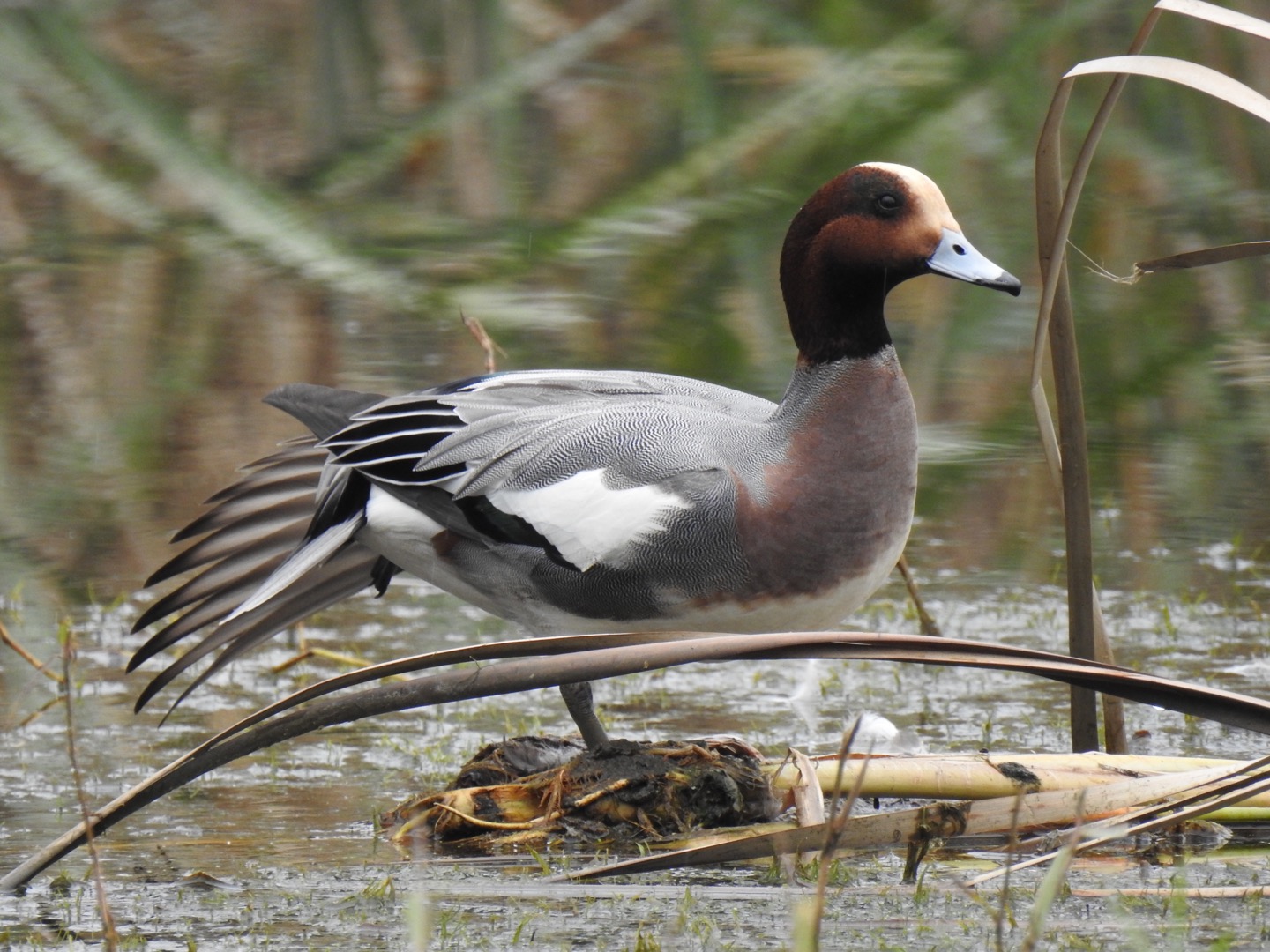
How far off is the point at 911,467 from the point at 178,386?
11.4ft

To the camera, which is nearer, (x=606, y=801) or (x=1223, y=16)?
(x=1223, y=16)

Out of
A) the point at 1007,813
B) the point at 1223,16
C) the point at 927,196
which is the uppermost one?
the point at 1223,16

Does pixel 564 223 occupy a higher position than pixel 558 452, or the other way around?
pixel 564 223

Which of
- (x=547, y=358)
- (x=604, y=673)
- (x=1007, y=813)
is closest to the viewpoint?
(x=604, y=673)

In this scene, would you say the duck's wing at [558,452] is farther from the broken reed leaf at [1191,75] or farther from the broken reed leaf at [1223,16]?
the broken reed leaf at [1223,16]

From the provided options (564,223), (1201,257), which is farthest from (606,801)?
(564,223)

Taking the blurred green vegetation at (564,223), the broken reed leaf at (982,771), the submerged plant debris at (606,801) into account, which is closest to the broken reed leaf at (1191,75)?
the broken reed leaf at (982,771)

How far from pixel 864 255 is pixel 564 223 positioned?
453 cm

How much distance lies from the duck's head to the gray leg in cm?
85

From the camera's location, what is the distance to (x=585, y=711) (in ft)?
13.0

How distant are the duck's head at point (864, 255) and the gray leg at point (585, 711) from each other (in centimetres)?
85

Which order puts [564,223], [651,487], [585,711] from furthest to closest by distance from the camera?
[564,223]
[585,711]
[651,487]

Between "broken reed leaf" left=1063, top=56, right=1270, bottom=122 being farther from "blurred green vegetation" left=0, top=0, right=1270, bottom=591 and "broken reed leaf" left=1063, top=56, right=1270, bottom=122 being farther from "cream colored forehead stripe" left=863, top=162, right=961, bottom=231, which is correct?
"blurred green vegetation" left=0, top=0, right=1270, bottom=591

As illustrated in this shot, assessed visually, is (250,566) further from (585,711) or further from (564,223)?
(564,223)
